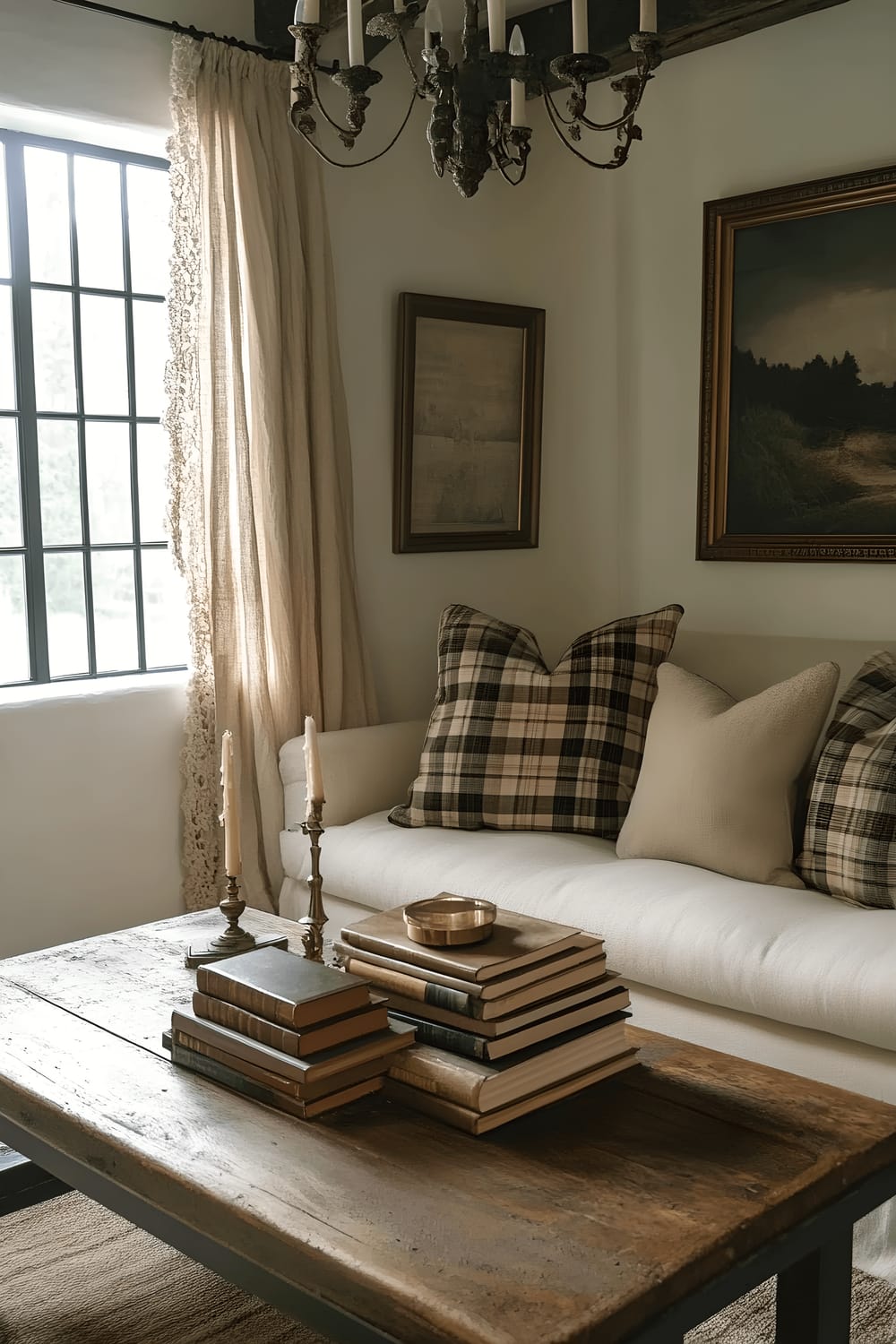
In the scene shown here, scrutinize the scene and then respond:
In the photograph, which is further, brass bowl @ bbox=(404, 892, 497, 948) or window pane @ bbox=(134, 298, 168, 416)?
window pane @ bbox=(134, 298, 168, 416)

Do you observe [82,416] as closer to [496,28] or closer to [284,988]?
[496,28]

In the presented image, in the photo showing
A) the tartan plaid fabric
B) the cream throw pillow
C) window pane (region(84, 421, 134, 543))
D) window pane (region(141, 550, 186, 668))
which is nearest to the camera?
the tartan plaid fabric

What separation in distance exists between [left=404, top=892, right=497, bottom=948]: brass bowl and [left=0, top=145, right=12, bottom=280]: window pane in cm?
225

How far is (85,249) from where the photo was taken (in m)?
3.29

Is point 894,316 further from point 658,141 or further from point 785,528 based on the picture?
point 658,141

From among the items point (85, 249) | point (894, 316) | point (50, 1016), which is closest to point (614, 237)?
point (894, 316)

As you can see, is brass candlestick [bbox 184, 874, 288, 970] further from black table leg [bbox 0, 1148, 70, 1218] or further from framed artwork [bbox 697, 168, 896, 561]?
framed artwork [bbox 697, 168, 896, 561]

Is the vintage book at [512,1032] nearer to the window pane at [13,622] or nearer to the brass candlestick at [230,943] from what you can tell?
the brass candlestick at [230,943]

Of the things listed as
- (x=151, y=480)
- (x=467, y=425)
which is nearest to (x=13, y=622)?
(x=151, y=480)

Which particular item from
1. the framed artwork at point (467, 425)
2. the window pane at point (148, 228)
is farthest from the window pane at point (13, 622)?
the framed artwork at point (467, 425)

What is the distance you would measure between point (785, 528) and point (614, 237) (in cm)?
110

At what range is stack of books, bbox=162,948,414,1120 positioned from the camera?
1479mm

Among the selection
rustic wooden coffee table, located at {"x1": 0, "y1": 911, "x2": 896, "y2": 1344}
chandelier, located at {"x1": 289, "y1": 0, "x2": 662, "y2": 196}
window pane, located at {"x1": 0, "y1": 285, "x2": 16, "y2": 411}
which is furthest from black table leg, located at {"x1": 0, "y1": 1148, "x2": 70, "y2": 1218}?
window pane, located at {"x1": 0, "y1": 285, "x2": 16, "y2": 411}

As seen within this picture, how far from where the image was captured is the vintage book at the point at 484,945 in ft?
4.80
